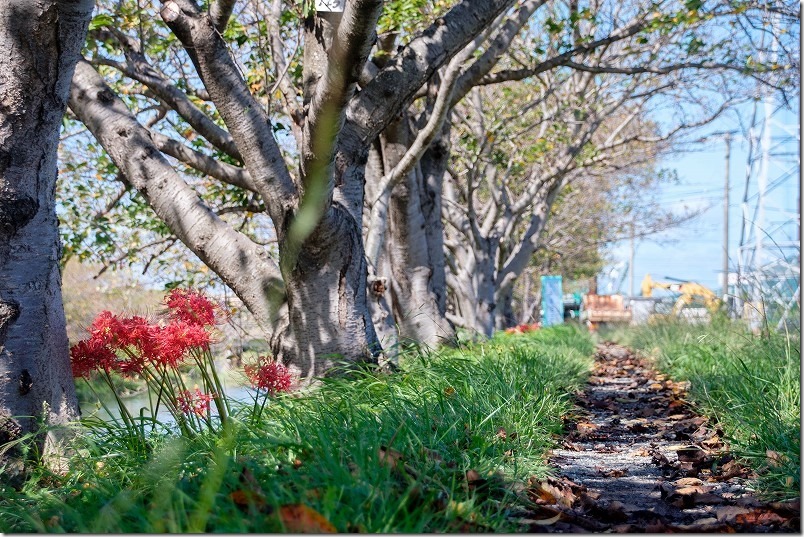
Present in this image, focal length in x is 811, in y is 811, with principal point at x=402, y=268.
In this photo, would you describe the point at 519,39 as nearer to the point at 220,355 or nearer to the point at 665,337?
the point at 665,337

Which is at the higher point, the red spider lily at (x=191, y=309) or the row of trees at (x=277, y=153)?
the row of trees at (x=277, y=153)

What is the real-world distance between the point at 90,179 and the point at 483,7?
287 inches

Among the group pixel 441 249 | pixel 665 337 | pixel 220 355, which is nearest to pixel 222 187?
pixel 220 355

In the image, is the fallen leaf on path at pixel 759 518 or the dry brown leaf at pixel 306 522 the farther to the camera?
the fallen leaf on path at pixel 759 518

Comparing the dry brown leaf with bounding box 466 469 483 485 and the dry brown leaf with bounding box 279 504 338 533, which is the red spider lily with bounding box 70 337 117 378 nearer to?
the dry brown leaf with bounding box 466 469 483 485

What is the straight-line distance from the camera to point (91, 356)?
4.24 meters

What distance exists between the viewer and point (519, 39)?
13547 millimetres

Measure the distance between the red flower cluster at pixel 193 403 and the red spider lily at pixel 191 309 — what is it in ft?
1.25

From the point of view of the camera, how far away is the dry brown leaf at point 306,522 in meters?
2.23

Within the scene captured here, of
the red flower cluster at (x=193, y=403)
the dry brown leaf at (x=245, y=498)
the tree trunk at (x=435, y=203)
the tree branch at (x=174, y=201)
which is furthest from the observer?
the tree trunk at (x=435, y=203)

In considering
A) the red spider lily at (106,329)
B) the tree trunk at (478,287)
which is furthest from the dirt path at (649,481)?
the tree trunk at (478,287)

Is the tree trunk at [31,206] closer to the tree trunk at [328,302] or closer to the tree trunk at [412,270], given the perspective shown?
the tree trunk at [328,302]

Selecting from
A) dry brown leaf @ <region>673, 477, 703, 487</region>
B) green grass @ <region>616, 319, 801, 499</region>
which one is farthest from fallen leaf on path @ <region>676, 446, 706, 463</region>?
dry brown leaf @ <region>673, 477, 703, 487</region>

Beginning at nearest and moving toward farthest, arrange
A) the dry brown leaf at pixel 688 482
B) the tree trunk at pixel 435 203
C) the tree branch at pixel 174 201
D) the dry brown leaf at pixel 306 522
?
1. the dry brown leaf at pixel 306 522
2. the dry brown leaf at pixel 688 482
3. the tree branch at pixel 174 201
4. the tree trunk at pixel 435 203
